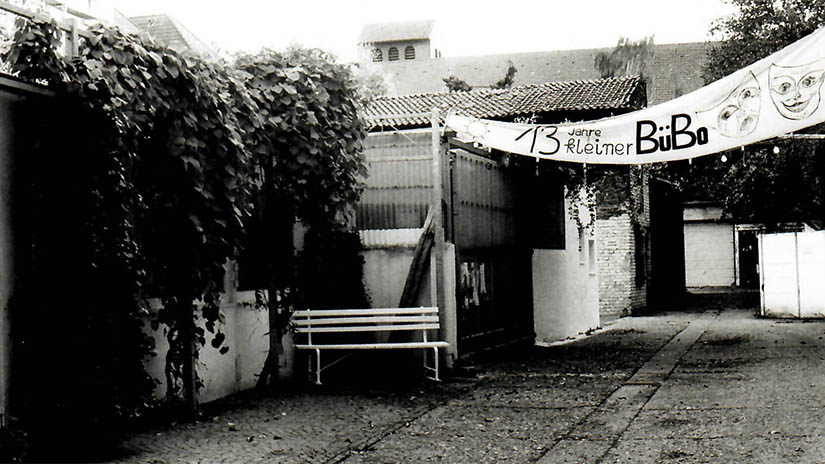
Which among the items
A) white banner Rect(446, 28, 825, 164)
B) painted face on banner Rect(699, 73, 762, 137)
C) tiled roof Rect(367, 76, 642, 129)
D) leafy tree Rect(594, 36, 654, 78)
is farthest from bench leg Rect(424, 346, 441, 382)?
leafy tree Rect(594, 36, 654, 78)

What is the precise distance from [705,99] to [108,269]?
5552mm

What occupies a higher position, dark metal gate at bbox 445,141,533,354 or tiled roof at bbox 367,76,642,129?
tiled roof at bbox 367,76,642,129

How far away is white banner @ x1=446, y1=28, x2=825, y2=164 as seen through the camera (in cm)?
888

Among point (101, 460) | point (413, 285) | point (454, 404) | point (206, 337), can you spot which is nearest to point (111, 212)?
point (101, 460)

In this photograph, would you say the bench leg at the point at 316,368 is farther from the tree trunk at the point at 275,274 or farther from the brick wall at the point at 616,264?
the brick wall at the point at 616,264

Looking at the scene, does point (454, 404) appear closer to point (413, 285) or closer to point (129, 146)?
point (413, 285)

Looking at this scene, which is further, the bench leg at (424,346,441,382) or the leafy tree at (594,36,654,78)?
the leafy tree at (594,36,654,78)

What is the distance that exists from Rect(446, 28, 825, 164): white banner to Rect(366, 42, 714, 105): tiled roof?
4485 cm

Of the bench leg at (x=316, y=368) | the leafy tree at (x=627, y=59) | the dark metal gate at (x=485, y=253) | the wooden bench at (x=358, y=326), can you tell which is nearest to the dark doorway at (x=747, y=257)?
the leafy tree at (x=627, y=59)

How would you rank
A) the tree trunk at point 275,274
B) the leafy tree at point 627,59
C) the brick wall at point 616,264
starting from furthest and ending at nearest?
the leafy tree at point 627,59, the brick wall at point 616,264, the tree trunk at point 275,274

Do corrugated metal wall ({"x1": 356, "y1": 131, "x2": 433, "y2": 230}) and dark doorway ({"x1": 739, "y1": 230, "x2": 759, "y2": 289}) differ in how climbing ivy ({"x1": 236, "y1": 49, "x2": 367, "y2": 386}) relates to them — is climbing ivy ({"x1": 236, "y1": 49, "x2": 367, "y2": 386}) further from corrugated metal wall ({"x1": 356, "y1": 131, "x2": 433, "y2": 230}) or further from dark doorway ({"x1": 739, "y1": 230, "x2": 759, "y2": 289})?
dark doorway ({"x1": 739, "y1": 230, "x2": 759, "y2": 289})

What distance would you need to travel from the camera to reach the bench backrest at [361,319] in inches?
437

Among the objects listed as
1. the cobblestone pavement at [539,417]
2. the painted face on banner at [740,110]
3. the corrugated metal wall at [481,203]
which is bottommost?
the cobblestone pavement at [539,417]

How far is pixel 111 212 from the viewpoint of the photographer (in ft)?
24.1
